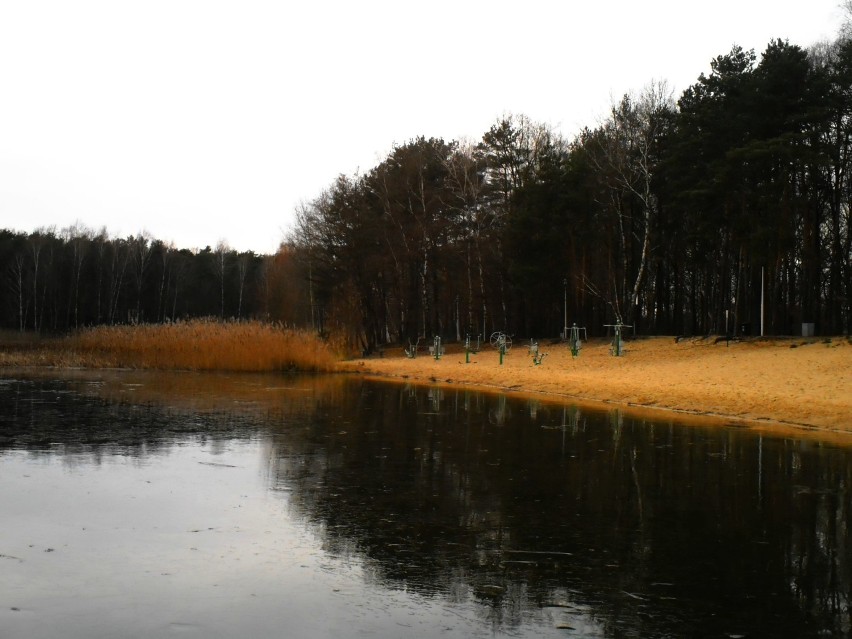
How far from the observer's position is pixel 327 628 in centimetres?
475

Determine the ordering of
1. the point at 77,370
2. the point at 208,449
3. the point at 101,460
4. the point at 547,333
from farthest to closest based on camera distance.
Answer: the point at 547,333 → the point at 77,370 → the point at 208,449 → the point at 101,460

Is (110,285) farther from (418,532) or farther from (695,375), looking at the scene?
(418,532)

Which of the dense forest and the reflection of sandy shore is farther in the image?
the dense forest

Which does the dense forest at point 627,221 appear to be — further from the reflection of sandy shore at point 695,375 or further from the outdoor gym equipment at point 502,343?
the reflection of sandy shore at point 695,375

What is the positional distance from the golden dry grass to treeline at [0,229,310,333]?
40041 millimetres

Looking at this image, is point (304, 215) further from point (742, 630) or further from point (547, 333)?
point (742, 630)

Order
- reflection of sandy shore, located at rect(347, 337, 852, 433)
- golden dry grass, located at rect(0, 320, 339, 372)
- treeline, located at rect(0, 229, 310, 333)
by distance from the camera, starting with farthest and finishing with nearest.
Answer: treeline, located at rect(0, 229, 310, 333) < golden dry grass, located at rect(0, 320, 339, 372) < reflection of sandy shore, located at rect(347, 337, 852, 433)

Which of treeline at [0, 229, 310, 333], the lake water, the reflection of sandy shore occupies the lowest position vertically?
the lake water

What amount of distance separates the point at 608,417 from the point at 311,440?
269 inches

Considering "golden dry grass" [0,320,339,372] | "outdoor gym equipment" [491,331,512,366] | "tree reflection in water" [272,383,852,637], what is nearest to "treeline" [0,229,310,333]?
"outdoor gym equipment" [491,331,512,366]

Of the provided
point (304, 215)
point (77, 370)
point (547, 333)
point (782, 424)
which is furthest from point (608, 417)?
point (304, 215)

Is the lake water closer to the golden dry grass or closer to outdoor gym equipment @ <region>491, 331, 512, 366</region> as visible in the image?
the golden dry grass

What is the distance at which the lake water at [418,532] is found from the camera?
4980 mm

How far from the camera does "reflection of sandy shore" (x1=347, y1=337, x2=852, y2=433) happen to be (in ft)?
57.7
